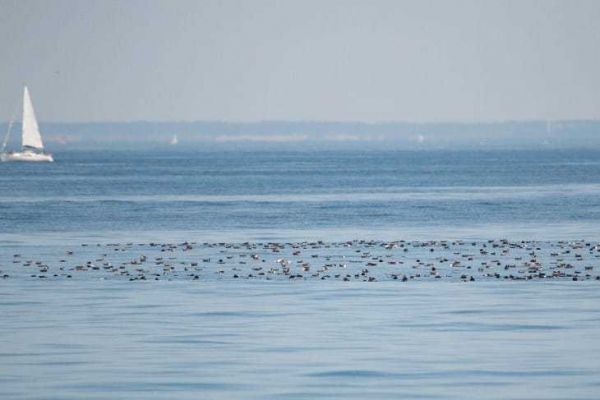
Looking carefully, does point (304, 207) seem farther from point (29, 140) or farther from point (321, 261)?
point (29, 140)

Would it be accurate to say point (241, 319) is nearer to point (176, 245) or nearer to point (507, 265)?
point (507, 265)

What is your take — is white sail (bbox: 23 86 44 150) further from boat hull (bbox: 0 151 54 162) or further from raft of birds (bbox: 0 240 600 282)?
raft of birds (bbox: 0 240 600 282)

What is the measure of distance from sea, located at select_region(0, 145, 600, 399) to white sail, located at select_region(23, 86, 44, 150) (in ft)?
343

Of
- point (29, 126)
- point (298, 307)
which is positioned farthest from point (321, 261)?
point (29, 126)

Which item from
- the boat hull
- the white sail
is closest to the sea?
the white sail

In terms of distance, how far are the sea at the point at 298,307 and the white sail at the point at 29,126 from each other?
104589 mm

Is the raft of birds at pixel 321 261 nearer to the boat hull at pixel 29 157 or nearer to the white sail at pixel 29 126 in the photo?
the white sail at pixel 29 126

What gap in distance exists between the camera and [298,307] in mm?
32188

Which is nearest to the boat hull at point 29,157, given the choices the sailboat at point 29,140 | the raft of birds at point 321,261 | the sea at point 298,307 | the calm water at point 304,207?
the sailboat at point 29,140

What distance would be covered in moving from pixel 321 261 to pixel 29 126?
136489 mm

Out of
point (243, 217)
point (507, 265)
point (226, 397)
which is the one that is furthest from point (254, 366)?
point (243, 217)

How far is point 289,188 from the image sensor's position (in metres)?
107

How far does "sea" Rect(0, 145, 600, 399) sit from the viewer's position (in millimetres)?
23344

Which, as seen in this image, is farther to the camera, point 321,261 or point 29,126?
point 29,126
